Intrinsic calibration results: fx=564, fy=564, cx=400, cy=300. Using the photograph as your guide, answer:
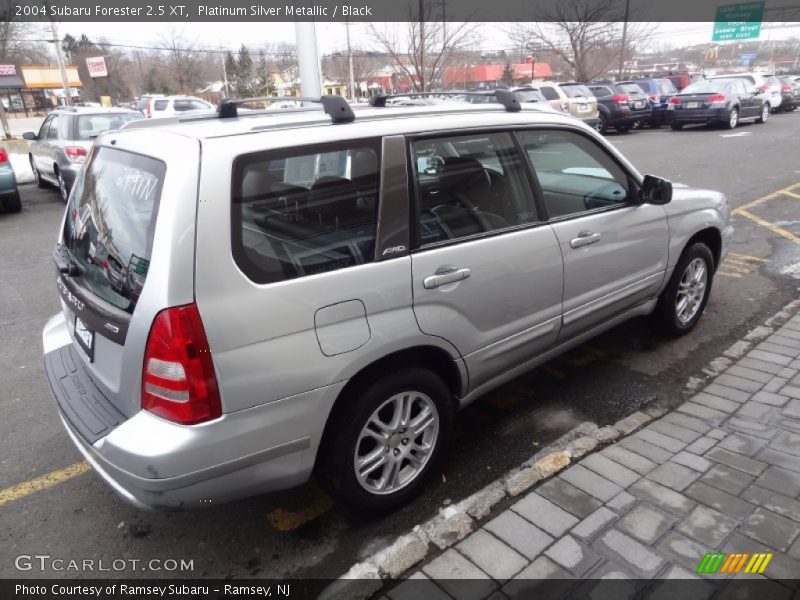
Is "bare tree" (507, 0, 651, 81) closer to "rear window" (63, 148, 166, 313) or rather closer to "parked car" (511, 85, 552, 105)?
"parked car" (511, 85, 552, 105)

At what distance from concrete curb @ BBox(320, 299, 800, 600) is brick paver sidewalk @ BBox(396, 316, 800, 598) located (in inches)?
2.1

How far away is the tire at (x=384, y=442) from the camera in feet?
7.69

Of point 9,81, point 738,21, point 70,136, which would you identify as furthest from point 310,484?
point 738,21

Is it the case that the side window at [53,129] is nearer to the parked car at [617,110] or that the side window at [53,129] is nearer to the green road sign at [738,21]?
the parked car at [617,110]

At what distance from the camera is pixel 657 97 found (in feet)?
70.3

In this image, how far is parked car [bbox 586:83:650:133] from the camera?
776 inches

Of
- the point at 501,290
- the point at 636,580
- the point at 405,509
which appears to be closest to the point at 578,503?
the point at 636,580

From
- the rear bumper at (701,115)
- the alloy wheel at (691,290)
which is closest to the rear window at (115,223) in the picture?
the alloy wheel at (691,290)

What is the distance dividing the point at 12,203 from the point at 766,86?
2676cm

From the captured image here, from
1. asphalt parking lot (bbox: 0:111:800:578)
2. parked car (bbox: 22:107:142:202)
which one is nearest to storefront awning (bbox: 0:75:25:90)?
parked car (bbox: 22:107:142:202)

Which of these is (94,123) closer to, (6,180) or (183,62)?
(6,180)

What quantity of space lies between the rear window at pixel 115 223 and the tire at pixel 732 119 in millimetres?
20973

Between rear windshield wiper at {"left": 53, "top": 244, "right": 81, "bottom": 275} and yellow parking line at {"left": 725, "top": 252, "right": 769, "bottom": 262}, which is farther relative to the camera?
yellow parking line at {"left": 725, "top": 252, "right": 769, "bottom": 262}

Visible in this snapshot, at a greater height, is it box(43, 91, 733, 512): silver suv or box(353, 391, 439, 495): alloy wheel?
box(43, 91, 733, 512): silver suv
